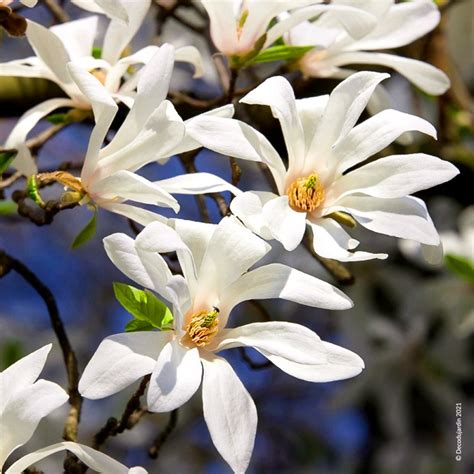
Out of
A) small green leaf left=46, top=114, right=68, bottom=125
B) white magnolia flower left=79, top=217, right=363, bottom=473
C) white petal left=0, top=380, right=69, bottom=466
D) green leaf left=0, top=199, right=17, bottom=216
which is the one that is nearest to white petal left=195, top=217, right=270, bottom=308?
white magnolia flower left=79, top=217, right=363, bottom=473

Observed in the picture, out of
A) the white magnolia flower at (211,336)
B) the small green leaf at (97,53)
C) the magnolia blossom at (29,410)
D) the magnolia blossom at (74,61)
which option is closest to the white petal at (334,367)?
the white magnolia flower at (211,336)

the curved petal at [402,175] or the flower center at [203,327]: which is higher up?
the curved petal at [402,175]

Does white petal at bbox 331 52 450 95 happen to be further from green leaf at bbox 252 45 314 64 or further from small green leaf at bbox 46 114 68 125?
small green leaf at bbox 46 114 68 125

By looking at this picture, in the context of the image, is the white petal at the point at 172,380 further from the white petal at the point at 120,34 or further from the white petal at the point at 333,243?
the white petal at the point at 120,34

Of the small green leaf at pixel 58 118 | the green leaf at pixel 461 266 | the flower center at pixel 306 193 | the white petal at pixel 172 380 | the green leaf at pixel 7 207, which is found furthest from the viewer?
the green leaf at pixel 461 266

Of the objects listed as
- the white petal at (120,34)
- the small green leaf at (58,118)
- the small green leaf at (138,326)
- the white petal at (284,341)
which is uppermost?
the white petal at (120,34)

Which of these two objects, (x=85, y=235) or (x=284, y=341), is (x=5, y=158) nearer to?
(x=85, y=235)

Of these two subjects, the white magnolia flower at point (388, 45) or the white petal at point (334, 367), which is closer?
the white petal at point (334, 367)

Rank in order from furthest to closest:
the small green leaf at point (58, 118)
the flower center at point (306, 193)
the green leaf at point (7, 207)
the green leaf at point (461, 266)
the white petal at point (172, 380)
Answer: the green leaf at point (461, 266) → the green leaf at point (7, 207) → the small green leaf at point (58, 118) → the flower center at point (306, 193) → the white petal at point (172, 380)
